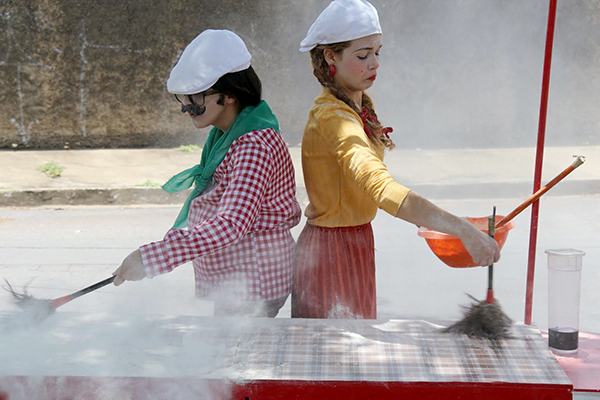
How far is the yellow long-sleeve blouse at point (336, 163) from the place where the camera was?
1.90m

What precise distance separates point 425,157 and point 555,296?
6161mm

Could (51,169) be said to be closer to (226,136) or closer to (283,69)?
(283,69)

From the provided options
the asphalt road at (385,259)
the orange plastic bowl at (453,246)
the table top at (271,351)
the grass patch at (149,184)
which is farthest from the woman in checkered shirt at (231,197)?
the grass patch at (149,184)

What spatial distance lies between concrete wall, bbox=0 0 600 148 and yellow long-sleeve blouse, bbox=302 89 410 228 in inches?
238

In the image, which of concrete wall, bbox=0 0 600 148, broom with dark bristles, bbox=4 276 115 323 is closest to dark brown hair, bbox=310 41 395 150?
broom with dark bristles, bbox=4 276 115 323

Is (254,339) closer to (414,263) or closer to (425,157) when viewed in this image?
(414,263)

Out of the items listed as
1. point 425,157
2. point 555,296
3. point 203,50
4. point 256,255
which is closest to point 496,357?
point 555,296

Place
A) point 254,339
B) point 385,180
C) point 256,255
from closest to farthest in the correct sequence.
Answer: point 385,180, point 254,339, point 256,255

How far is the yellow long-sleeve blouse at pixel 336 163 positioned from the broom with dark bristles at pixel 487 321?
41 centimetres

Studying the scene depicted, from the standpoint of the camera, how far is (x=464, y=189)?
7.08 m

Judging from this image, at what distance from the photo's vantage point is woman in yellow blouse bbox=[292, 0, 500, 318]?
201 centimetres

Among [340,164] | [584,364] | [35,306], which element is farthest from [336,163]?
[35,306]

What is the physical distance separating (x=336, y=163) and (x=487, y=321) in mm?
634

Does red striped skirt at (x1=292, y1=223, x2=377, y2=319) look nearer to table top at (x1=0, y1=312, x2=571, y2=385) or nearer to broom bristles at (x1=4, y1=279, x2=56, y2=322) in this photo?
table top at (x1=0, y1=312, x2=571, y2=385)
